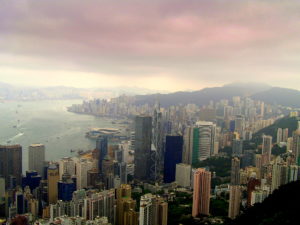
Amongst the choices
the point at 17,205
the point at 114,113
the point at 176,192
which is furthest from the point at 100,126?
the point at 17,205

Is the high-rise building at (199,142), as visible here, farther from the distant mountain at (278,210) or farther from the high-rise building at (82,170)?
the distant mountain at (278,210)

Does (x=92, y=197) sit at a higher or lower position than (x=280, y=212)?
lower

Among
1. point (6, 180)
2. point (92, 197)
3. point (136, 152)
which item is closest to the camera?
point (92, 197)

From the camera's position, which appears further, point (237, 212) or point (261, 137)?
point (261, 137)

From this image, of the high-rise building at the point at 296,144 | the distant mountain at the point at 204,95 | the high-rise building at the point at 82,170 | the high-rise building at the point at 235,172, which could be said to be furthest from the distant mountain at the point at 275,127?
the high-rise building at the point at 82,170

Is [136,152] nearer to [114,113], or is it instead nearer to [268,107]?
[114,113]

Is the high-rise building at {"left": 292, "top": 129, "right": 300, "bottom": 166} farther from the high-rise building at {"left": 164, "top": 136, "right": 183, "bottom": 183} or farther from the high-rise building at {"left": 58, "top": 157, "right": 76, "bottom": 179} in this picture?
the high-rise building at {"left": 58, "top": 157, "right": 76, "bottom": 179}
